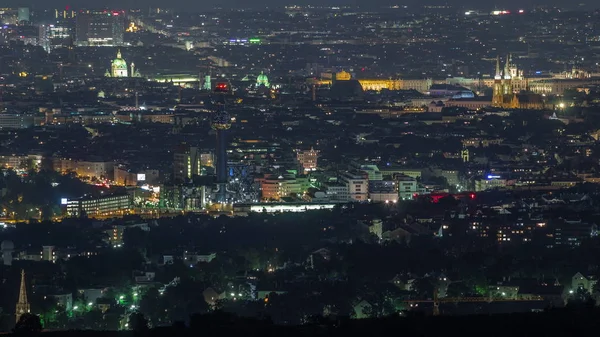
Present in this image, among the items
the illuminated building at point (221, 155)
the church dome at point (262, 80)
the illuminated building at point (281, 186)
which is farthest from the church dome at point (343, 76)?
the illuminated building at point (281, 186)

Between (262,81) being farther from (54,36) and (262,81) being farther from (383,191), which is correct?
(383,191)

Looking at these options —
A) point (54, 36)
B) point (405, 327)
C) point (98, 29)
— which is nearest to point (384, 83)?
point (98, 29)

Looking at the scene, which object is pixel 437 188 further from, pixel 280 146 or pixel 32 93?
pixel 32 93

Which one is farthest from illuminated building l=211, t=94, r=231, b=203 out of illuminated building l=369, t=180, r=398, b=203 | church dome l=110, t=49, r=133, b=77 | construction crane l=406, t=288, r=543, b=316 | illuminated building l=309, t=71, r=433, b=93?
church dome l=110, t=49, r=133, b=77

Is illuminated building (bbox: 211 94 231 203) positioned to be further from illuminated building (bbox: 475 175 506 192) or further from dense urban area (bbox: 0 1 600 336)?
illuminated building (bbox: 475 175 506 192)

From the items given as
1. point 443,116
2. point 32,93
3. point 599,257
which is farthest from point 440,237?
point 32,93

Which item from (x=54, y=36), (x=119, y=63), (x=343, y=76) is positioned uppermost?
(x=343, y=76)

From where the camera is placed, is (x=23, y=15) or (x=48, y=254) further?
(x=23, y=15)
